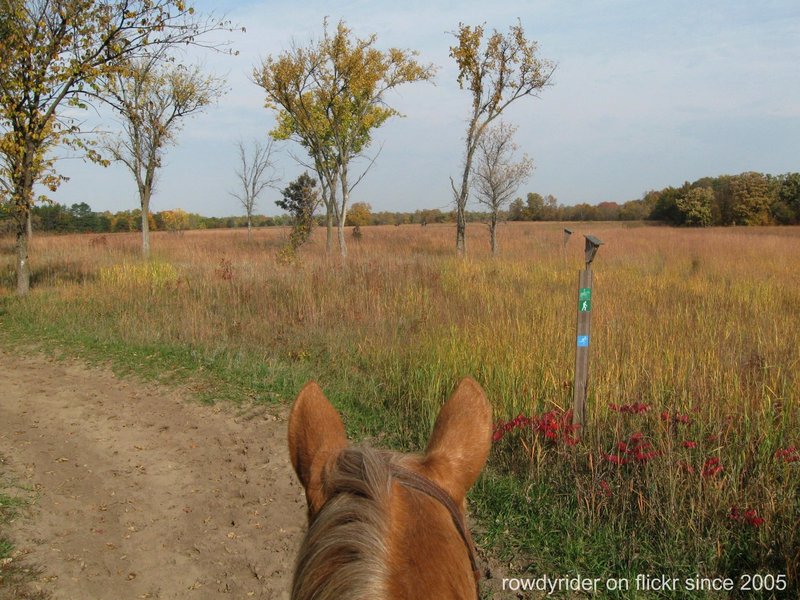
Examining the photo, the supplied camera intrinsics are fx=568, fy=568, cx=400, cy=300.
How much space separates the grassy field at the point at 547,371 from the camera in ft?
11.1

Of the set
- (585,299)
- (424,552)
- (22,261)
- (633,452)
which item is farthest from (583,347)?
(22,261)

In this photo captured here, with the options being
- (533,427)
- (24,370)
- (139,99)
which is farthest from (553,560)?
(139,99)

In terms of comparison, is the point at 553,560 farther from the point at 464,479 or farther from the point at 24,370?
the point at 24,370

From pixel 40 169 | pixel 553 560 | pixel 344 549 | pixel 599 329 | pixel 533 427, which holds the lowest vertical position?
pixel 553 560

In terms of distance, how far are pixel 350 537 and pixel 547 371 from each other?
4401 mm

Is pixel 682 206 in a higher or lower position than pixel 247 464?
higher

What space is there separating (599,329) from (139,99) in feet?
55.7

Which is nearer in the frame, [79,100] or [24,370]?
[24,370]

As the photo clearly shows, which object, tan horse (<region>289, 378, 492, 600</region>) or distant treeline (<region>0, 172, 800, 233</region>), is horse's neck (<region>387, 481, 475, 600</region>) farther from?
distant treeline (<region>0, 172, 800, 233</region>)

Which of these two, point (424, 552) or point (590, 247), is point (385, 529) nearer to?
point (424, 552)

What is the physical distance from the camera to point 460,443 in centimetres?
140

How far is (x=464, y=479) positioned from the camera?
4.48 feet

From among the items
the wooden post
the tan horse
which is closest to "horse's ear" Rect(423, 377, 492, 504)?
the tan horse

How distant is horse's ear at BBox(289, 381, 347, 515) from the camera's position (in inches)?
52.7
